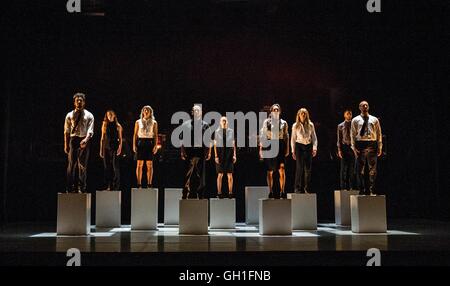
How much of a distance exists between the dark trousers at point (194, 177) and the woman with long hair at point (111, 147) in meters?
2.33

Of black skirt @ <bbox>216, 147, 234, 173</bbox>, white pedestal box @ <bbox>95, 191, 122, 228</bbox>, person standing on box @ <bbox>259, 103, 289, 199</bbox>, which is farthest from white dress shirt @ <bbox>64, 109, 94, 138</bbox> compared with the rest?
person standing on box @ <bbox>259, 103, 289, 199</bbox>

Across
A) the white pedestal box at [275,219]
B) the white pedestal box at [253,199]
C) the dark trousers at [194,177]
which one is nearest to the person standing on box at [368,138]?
the white pedestal box at [275,219]

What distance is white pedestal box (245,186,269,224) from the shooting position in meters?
10.7

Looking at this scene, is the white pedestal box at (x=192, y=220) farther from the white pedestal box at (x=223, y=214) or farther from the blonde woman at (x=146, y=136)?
the blonde woman at (x=146, y=136)

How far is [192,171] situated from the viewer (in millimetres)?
8672

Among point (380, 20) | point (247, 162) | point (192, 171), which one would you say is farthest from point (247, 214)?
A: point (380, 20)

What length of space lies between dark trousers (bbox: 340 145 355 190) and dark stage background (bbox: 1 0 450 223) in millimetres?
785

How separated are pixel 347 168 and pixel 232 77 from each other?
331 centimetres

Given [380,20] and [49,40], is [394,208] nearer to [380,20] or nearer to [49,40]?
[380,20]

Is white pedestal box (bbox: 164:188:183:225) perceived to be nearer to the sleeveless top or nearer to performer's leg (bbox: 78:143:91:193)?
the sleeveless top

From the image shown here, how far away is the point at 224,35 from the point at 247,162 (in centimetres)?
298

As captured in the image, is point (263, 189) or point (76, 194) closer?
point (76, 194)

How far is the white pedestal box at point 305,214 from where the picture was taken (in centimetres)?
942

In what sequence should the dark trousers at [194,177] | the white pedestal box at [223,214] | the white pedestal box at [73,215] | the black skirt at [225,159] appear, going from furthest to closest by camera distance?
the black skirt at [225,159] → the white pedestal box at [223,214] → the dark trousers at [194,177] → the white pedestal box at [73,215]
